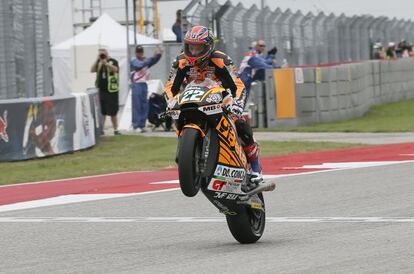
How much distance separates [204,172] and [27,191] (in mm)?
6198

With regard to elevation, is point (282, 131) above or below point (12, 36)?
below

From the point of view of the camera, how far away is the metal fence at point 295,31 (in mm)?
27219

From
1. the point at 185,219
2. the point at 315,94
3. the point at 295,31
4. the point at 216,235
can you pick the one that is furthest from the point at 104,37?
the point at 216,235

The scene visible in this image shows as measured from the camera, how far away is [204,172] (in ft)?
29.1

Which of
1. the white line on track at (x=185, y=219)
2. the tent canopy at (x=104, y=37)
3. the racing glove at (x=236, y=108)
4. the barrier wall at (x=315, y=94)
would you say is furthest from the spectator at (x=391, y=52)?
the racing glove at (x=236, y=108)

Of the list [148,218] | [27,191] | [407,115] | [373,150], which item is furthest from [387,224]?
[407,115]

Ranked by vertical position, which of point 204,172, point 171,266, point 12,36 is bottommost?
point 171,266

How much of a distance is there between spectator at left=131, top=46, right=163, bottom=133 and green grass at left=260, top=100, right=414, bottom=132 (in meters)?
2.82

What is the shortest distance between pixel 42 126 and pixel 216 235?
32.4ft

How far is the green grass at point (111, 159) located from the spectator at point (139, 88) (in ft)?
6.57

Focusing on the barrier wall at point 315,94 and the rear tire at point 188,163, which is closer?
the rear tire at point 188,163

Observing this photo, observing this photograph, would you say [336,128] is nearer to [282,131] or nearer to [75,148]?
[282,131]

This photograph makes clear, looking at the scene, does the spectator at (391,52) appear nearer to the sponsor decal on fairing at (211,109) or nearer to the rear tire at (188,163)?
the sponsor decal on fairing at (211,109)

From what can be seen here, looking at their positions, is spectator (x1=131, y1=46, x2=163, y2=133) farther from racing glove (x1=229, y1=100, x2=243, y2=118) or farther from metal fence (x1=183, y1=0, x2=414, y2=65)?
racing glove (x1=229, y1=100, x2=243, y2=118)
